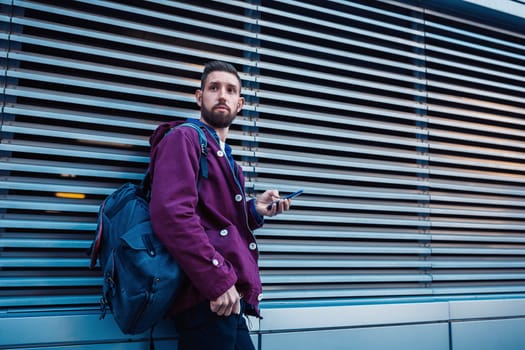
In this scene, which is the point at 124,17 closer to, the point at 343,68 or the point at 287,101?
the point at 287,101

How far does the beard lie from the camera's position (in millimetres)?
2412

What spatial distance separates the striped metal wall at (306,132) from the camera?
2611 mm

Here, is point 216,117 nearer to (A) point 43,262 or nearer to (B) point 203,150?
(B) point 203,150

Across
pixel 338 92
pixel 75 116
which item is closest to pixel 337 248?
pixel 338 92

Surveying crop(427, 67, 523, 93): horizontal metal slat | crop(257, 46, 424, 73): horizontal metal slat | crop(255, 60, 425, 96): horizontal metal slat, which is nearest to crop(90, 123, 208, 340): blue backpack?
crop(255, 60, 425, 96): horizontal metal slat

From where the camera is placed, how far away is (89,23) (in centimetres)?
286

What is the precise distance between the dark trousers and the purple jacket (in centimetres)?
7

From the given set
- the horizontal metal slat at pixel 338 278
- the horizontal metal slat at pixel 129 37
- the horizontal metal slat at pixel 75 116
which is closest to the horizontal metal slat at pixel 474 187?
the horizontal metal slat at pixel 338 278

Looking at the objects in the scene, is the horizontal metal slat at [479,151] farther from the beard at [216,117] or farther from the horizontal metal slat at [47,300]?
the horizontal metal slat at [47,300]

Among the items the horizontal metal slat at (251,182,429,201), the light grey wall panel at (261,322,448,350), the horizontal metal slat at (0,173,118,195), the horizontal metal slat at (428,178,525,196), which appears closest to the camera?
the horizontal metal slat at (0,173,118,195)

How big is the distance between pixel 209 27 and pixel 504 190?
3410 mm

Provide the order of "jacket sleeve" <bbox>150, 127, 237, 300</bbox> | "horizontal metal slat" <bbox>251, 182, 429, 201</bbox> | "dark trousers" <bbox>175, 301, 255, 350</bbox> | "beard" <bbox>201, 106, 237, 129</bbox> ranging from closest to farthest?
"jacket sleeve" <bbox>150, 127, 237, 300</bbox> < "dark trousers" <bbox>175, 301, 255, 350</bbox> < "beard" <bbox>201, 106, 237, 129</bbox> < "horizontal metal slat" <bbox>251, 182, 429, 201</bbox>

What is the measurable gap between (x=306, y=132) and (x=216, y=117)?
1.12 m

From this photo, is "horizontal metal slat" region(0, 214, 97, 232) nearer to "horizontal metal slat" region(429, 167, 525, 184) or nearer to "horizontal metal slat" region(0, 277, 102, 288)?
"horizontal metal slat" region(0, 277, 102, 288)
